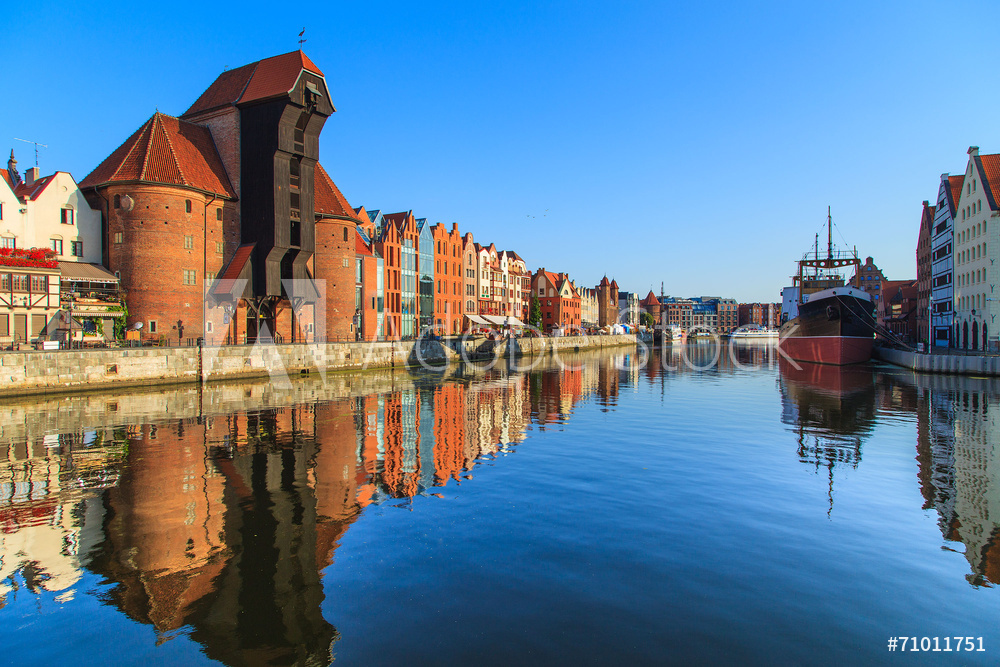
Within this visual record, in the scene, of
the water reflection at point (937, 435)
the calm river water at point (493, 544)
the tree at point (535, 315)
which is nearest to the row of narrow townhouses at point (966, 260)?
the water reflection at point (937, 435)

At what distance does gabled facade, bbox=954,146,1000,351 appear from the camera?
55.0 meters

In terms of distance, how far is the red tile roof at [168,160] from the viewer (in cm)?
4400

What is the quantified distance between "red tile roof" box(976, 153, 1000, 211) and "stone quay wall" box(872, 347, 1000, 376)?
56.8 feet

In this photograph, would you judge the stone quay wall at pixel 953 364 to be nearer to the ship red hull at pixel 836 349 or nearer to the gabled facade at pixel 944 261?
the ship red hull at pixel 836 349

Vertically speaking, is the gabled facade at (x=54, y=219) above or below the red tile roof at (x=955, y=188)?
below

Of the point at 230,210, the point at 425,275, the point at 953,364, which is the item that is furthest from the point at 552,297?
the point at 230,210

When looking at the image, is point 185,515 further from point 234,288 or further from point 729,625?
point 234,288

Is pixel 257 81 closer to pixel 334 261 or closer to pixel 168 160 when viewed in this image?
pixel 168 160

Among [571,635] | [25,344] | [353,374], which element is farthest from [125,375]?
[571,635]

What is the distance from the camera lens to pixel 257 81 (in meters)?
50.2

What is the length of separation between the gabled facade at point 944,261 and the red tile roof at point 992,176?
6.87 m

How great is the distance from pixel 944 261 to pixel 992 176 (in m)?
15.8

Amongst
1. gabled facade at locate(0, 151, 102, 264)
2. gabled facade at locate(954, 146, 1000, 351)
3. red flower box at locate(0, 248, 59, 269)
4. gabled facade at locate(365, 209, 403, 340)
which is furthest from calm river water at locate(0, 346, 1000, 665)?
gabled facade at locate(365, 209, 403, 340)

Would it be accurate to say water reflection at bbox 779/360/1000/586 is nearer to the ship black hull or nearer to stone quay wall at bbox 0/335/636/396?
the ship black hull
